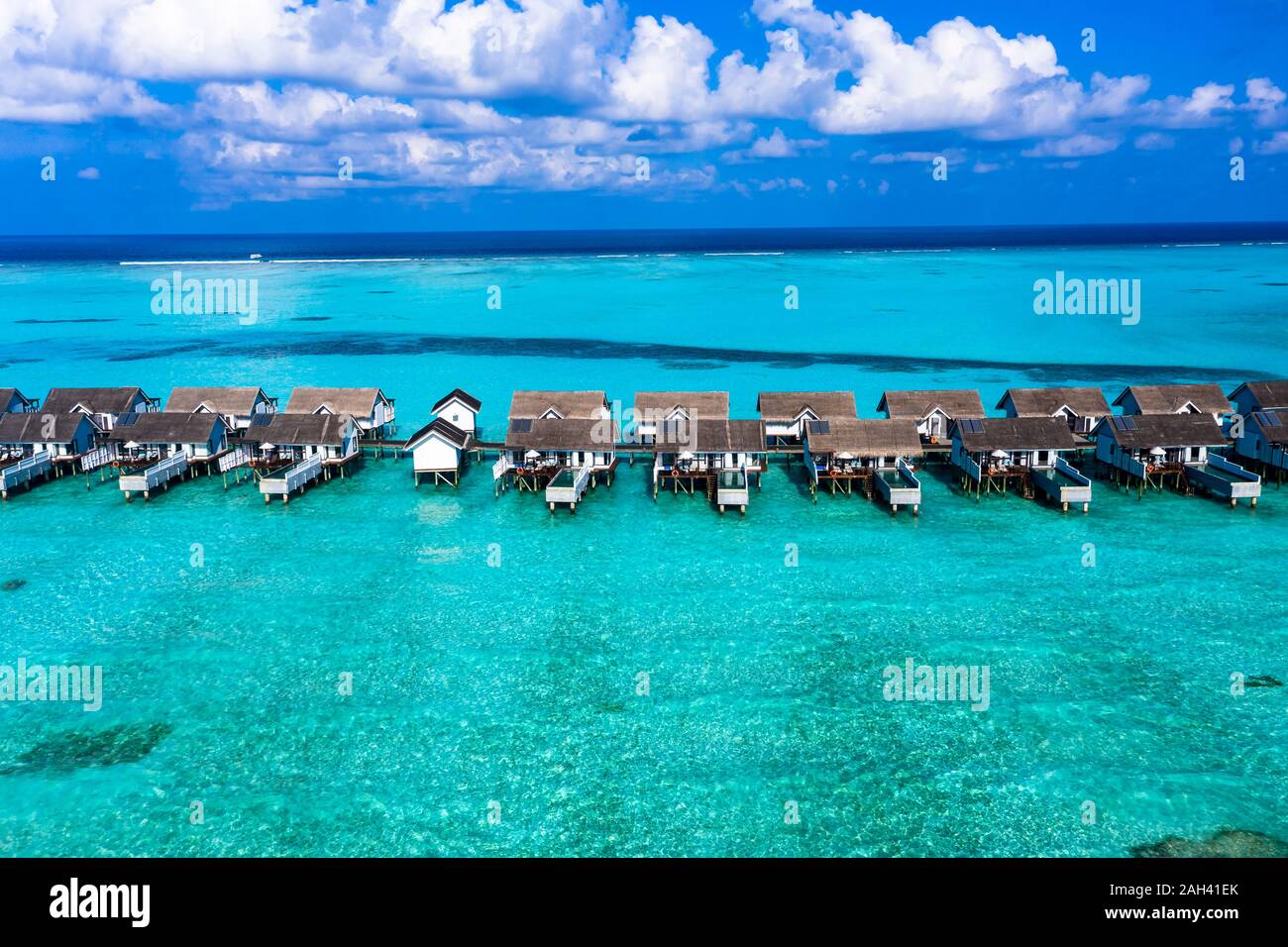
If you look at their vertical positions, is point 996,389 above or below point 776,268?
below

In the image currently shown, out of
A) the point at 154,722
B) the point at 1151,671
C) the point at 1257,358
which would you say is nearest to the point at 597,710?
the point at 154,722

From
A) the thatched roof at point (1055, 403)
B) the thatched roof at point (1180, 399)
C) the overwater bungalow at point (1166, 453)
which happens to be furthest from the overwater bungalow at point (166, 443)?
the thatched roof at point (1180, 399)

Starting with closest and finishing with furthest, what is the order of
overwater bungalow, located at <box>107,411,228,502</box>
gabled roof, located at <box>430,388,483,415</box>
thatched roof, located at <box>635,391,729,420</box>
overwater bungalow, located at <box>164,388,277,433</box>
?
1. overwater bungalow, located at <box>107,411,228,502</box>
2. thatched roof, located at <box>635,391,729,420</box>
3. overwater bungalow, located at <box>164,388,277,433</box>
4. gabled roof, located at <box>430,388,483,415</box>

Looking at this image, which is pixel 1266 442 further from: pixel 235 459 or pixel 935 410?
pixel 235 459

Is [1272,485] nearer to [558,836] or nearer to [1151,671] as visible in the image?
[1151,671]

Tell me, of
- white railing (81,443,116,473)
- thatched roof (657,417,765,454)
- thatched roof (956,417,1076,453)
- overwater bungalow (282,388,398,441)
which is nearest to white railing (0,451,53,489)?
white railing (81,443,116,473)

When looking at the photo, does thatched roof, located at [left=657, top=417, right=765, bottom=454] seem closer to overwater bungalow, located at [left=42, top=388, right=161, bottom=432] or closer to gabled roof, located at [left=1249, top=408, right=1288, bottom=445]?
gabled roof, located at [left=1249, top=408, right=1288, bottom=445]

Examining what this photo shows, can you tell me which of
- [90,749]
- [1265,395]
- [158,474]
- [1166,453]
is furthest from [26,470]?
[1265,395]
